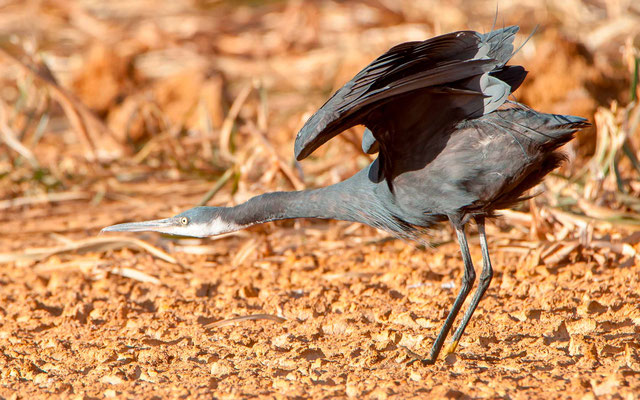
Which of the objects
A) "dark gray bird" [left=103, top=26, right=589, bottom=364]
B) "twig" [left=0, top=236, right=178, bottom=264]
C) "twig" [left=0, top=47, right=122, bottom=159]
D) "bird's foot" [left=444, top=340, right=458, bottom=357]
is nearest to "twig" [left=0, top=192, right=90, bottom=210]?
"twig" [left=0, top=47, right=122, bottom=159]

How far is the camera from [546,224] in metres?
4.55

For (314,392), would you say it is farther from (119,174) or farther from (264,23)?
(264,23)

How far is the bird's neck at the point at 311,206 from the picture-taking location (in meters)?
3.57

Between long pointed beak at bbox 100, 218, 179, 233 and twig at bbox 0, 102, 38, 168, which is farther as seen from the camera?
twig at bbox 0, 102, 38, 168

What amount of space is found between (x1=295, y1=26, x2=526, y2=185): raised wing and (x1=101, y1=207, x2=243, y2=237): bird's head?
75cm

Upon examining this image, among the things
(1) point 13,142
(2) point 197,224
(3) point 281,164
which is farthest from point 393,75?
(1) point 13,142

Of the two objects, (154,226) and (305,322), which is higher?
(154,226)

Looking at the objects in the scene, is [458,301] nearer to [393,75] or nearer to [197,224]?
[393,75]

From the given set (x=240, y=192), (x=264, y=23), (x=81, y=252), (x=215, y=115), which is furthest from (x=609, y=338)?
(x=264, y=23)

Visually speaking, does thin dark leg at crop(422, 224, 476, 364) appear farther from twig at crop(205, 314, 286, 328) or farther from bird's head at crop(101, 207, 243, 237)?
bird's head at crop(101, 207, 243, 237)

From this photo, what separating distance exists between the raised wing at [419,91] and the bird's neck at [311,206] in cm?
29

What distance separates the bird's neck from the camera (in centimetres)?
357

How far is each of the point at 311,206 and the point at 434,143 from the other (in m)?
0.66

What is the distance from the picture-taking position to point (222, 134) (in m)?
6.01
